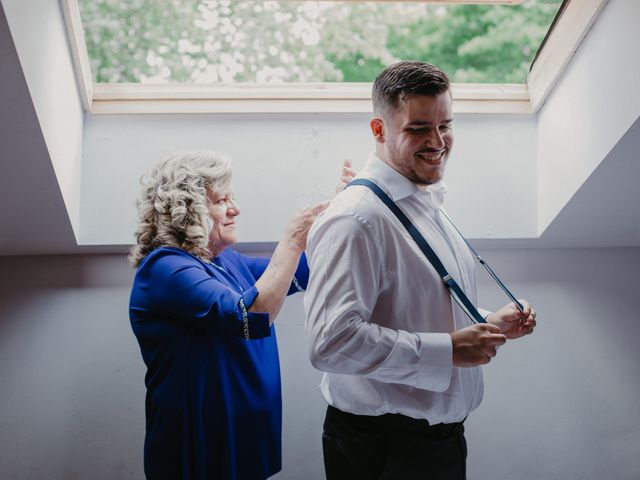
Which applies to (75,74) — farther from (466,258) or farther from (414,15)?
(414,15)

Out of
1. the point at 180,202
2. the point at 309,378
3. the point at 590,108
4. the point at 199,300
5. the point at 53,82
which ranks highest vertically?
the point at 53,82

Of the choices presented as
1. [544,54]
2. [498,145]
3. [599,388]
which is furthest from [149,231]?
[599,388]

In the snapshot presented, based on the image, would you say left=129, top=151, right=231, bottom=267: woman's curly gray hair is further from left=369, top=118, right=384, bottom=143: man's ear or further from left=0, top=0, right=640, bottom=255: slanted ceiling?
left=369, top=118, right=384, bottom=143: man's ear

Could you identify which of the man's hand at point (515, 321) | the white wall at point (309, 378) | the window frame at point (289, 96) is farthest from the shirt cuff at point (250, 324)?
the window frame at point (289, 96)

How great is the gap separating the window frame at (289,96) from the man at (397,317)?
686 millimetres

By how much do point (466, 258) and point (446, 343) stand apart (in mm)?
358

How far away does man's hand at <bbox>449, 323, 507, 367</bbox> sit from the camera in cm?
142

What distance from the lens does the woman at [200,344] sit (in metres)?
1.76

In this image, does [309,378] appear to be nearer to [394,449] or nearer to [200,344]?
[200,344]

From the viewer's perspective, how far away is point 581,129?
7.06ft

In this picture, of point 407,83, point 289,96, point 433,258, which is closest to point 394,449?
point 433,258

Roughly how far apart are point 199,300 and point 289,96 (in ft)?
2.80

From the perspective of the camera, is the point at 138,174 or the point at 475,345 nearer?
the point at 475,345

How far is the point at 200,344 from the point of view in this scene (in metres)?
1.83
